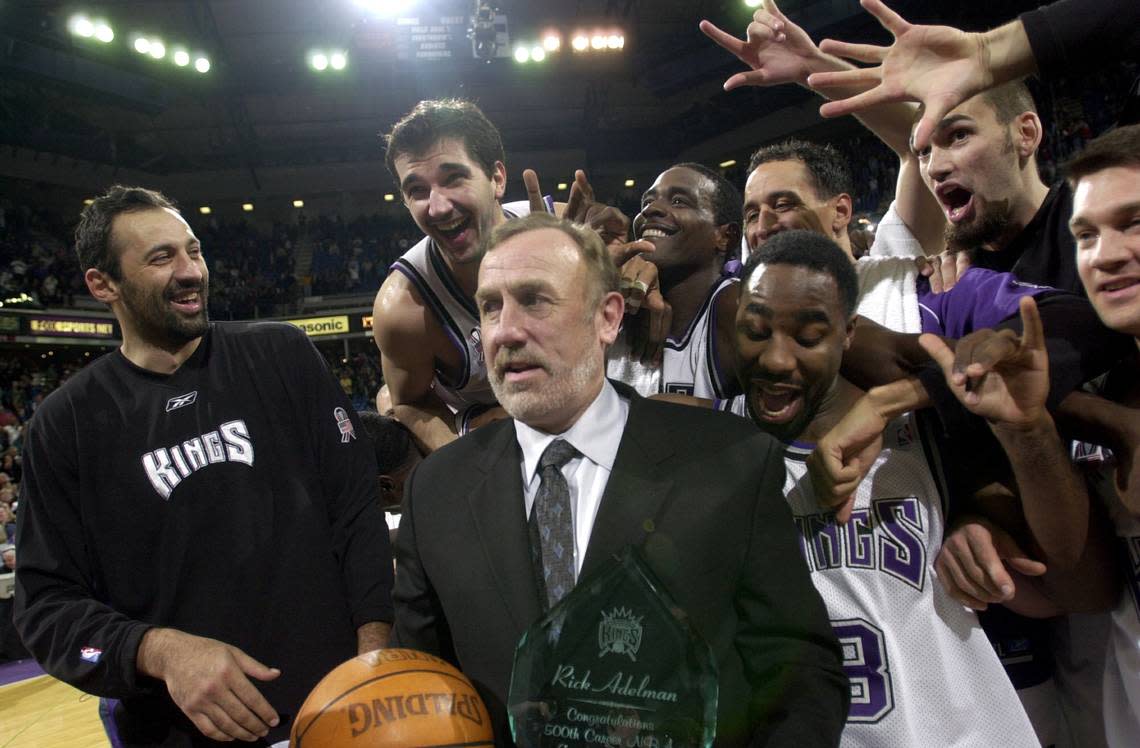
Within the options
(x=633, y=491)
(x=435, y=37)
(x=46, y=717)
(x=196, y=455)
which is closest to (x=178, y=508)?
(x=196, y=455)

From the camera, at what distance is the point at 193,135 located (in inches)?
762

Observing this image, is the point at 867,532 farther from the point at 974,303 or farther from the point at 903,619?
the point at 974,303

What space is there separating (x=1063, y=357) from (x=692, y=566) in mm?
937

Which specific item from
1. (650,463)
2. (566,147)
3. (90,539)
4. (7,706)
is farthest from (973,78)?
(566,147)

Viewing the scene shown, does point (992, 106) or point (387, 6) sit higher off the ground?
point (387, 6)

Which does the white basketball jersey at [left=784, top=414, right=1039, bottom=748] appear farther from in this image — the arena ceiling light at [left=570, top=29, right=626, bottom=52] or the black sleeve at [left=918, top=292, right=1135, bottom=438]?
the arena ceiling light at [left=570, top=29, right=626, bottom=52]

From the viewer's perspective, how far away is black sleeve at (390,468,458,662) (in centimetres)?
169

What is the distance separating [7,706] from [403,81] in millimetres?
14725

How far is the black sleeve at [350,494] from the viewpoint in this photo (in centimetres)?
232

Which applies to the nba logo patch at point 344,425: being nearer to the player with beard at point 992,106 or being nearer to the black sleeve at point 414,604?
the black sleeve at point 414,604

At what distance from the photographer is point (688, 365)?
8.40 feet

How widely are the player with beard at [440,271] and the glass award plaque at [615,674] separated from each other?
1722 mm

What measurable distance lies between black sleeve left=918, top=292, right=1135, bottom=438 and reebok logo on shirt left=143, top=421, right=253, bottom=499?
1.86 meters

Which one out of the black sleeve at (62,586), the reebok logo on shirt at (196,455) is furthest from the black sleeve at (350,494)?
the black sleeve at (62,586)
